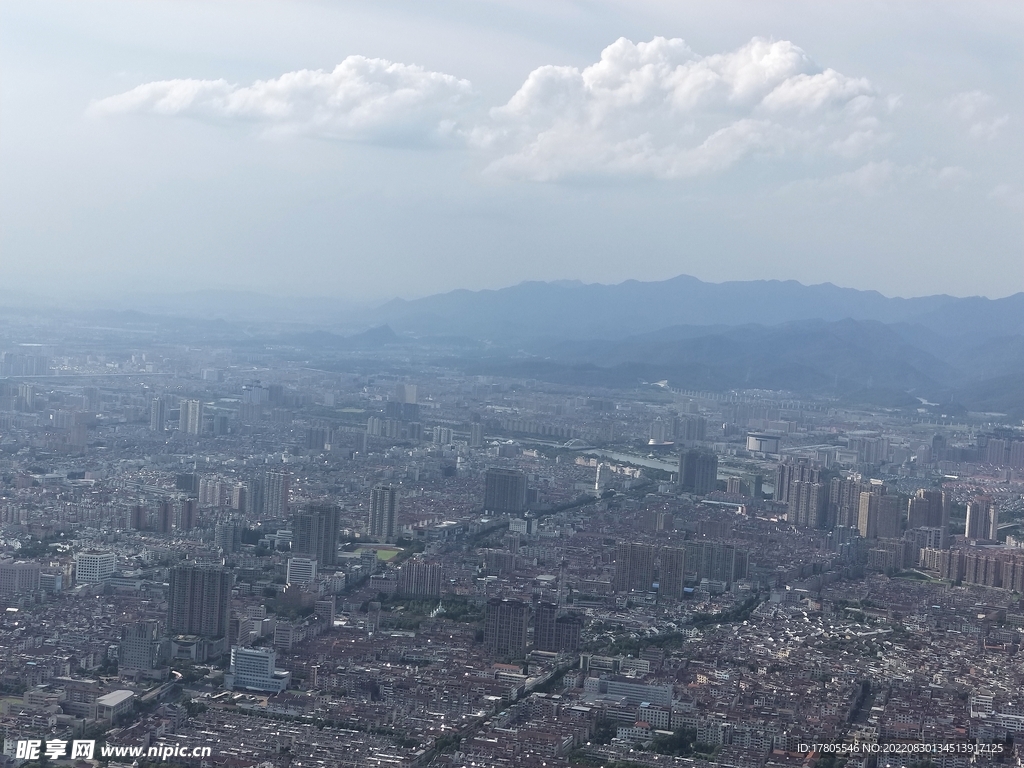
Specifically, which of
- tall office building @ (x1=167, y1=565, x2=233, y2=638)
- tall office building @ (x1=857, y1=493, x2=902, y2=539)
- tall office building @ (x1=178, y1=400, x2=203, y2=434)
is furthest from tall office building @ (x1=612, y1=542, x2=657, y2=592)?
tall office building @ (x1=178, y1=400, x2=203, y2=434)

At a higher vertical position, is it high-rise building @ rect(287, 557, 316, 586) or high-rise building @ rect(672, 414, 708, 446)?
high-rise building @ rect(672, 414, 708, 446)

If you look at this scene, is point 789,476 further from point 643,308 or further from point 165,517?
point 643,308

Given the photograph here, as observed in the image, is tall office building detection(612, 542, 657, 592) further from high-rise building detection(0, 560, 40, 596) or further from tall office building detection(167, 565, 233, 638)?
high-rise building detection(0, 560, 40, 596)

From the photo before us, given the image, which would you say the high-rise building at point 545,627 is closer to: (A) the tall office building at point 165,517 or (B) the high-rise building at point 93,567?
(B) the high-rise building at point 93,567

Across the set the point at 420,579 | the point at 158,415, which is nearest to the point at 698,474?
the point at 420,579

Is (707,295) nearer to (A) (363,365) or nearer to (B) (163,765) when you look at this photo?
(A) (363,365)

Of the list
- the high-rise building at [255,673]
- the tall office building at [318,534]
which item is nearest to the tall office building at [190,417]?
the tall office building at [318,534]

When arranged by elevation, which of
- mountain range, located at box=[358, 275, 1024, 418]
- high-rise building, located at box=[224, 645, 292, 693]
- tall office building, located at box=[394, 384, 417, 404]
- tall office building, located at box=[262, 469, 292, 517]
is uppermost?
mountain range, located at box=[358, 275, 1024, 418]
